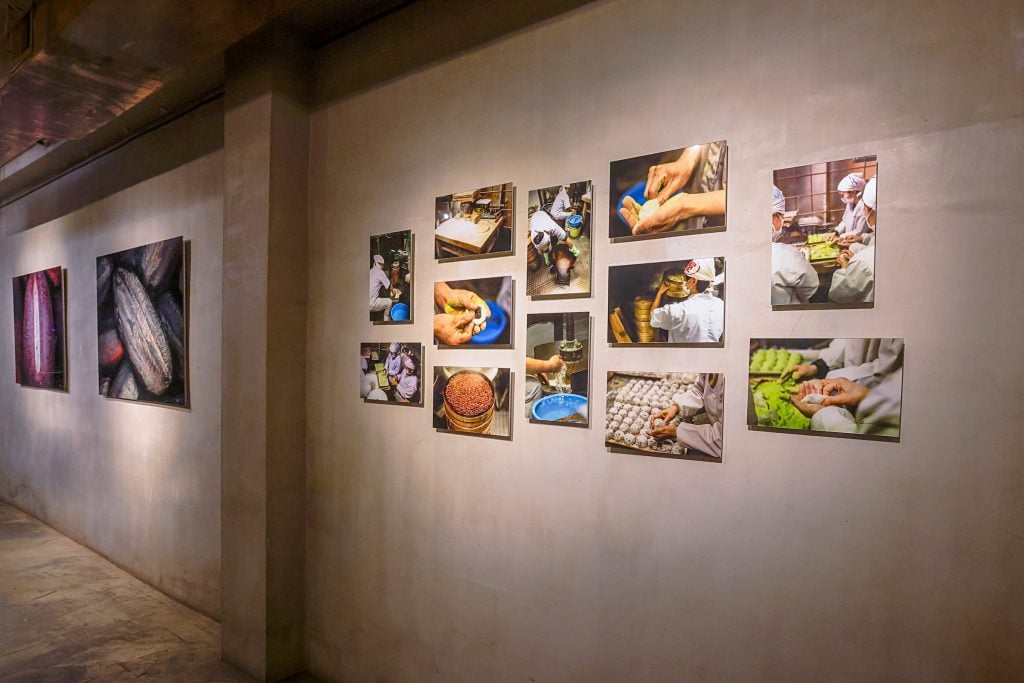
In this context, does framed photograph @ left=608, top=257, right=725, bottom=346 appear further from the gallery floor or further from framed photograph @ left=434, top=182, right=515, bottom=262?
the gallery floor

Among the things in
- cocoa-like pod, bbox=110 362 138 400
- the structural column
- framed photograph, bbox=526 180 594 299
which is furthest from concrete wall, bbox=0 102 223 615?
framed photograph, bbox=526 180 594 299

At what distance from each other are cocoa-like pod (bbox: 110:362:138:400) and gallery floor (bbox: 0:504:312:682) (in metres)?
1.34

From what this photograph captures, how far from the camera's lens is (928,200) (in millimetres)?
1531

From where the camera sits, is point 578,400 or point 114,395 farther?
point 114,395

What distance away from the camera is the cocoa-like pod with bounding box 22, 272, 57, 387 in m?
5.05

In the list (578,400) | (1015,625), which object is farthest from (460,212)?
(1015,625)

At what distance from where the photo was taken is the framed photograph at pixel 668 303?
182cm

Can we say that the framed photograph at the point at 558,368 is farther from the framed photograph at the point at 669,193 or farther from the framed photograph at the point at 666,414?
the framed photograph at the point at 669,193

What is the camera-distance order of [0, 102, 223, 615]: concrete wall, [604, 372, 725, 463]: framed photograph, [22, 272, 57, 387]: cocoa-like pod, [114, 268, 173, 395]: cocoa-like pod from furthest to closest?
[22, 272, 57, 387]: cocoa-like pod, [114, 268, 173, 395]: cocoa-like pod, [0, 102, 223, 615]: concrete wall, [604, 372, 725, 463]: framed photograph

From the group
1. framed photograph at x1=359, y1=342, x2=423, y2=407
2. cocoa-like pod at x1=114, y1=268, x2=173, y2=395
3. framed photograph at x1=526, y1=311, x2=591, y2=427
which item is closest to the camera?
framed photograph at x1=526, y1=311, x2=591, y2=427

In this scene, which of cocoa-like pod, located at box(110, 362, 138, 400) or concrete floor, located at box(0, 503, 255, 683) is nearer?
concrete floor, located at box(0, 503, 255, 683)

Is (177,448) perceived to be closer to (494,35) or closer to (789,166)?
(494,35)

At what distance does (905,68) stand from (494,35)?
1.51 meters

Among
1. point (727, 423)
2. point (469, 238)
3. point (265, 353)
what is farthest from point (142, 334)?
point (727, 423)
